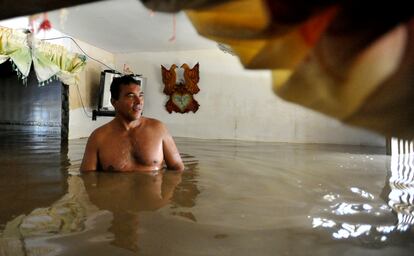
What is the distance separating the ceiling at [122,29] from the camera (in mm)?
5227

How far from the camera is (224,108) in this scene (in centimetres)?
852

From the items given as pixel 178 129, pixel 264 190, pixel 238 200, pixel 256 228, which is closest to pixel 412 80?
pixel 256 228

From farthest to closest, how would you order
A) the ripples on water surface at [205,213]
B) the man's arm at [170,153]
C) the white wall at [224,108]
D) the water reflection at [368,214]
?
the white wall at [224,108] < the man's arm at [170,153] < the water reflection at [368,214] < the ripples on water surface at [205,213]

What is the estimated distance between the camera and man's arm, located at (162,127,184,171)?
310 cm

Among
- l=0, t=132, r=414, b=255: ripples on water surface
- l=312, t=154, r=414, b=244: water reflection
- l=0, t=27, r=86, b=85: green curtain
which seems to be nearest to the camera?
l=0, t=132, r=414, b=255: ripples on water surface

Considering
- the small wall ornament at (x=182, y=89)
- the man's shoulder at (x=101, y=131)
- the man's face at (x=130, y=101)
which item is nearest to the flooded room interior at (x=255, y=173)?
the man's shoulder at (x=101, y=131)

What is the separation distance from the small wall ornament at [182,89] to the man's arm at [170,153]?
17.8 feet

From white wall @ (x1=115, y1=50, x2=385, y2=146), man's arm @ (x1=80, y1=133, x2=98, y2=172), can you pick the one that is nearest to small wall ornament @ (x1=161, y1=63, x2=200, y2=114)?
white wall @ (x1=115, y1=50, x2=385, y2=146)

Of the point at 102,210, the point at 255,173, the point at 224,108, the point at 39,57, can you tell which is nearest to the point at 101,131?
the point at 102,210

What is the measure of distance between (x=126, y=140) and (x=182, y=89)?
19.0ft

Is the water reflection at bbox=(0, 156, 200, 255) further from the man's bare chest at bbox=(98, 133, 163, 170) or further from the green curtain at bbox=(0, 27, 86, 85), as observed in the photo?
the green curtain at bbox=(0, 27, 86, 85)

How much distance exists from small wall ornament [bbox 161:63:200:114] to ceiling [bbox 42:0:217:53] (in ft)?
1.89

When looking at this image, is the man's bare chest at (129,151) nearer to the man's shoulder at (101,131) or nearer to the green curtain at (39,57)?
the man's shoulder at (101,131)

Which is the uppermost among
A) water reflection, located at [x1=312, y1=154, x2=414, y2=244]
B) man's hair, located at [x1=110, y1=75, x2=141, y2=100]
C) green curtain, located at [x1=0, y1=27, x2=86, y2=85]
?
green curtain, located at [x1=0, y1=27, x2=86, y2=85]
